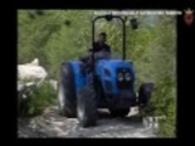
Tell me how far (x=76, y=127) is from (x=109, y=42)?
1123 mm

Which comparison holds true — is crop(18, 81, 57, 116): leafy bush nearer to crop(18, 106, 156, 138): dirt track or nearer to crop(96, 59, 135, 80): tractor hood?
crop(18, 106, 156, 138): dirt track

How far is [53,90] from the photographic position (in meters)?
12.5

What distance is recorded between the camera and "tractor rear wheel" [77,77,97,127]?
40.9ft

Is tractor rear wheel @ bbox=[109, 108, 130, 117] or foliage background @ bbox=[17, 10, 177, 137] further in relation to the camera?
tractor rear wheel @ bbox=[109, 108, 130, 117]

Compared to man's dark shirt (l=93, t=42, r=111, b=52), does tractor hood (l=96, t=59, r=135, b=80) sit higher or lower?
lower

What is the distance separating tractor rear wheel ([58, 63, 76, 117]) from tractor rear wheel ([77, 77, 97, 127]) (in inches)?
3.4

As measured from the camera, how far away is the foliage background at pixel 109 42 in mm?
12391

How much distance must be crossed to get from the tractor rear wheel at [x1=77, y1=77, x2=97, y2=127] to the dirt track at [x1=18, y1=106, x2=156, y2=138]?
67mm

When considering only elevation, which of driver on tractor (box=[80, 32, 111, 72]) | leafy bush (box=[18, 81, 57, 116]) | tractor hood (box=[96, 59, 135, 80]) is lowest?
leafy bush (box=[18, 81, 57, 116])

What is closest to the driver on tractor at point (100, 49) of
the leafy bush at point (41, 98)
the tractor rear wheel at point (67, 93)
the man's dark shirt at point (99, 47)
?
the man's dark shirt at point (99, 47)

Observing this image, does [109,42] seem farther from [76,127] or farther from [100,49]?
[76,127]

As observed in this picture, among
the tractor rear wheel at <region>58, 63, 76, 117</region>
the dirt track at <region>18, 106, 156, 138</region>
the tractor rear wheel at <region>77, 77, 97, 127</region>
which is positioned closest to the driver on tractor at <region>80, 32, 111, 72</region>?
Result: the tractor rear wheel at <region>58, 63, 76, 117</region>
